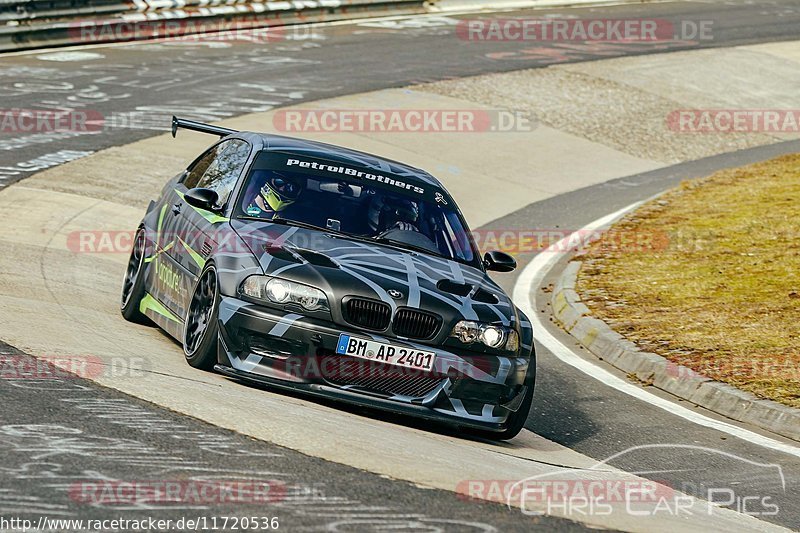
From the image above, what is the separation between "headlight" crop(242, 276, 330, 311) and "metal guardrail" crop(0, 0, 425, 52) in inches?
649

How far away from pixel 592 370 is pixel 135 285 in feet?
12.5

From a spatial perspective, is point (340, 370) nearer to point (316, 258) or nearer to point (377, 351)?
point (377, 351)

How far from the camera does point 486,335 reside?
8.02 meters

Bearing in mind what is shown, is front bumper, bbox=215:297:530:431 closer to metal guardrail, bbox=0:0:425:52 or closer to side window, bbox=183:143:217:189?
side window, bbox=183:143:217:189

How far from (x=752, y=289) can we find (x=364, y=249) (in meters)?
5.81

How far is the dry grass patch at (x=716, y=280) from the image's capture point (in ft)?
35.4

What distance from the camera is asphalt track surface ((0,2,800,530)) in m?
6.20

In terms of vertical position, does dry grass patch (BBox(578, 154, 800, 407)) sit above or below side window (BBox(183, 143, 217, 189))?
below

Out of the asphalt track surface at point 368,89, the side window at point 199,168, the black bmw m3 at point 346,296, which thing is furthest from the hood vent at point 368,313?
the side window at point 199,168

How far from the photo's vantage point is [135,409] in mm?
6918
